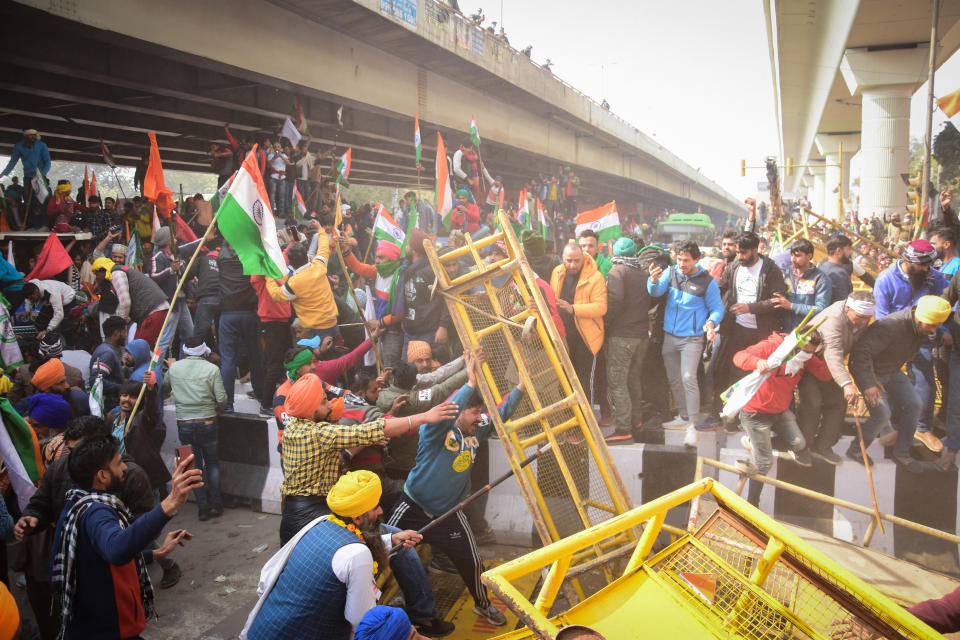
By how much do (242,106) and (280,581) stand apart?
38.6 feet

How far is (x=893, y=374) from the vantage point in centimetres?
509

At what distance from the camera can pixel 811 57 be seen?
2119 cm

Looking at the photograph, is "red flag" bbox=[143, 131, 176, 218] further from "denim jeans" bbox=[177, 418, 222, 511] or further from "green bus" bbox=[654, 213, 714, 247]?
"green bus" bbox=[654, 213, 714, 247]

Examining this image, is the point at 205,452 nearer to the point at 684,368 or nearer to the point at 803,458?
the point at 684,368

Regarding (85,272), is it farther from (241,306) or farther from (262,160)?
(241,306)

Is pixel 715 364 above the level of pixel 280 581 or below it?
above

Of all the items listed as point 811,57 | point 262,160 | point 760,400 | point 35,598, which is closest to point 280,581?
point 35,598

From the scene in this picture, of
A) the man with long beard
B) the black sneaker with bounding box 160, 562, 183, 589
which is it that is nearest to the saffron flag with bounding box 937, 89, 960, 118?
the man with long beard

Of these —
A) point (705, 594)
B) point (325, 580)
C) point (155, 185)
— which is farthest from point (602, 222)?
point (325, 580)

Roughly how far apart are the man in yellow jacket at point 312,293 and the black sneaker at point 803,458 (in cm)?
497

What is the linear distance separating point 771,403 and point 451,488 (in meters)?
2.75

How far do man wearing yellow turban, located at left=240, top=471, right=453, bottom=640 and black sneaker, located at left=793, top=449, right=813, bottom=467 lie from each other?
3.83 m

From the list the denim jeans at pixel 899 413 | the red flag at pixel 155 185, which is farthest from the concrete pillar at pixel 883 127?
the red flag at pixel 155 185

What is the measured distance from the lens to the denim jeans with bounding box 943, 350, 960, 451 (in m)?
5.02
